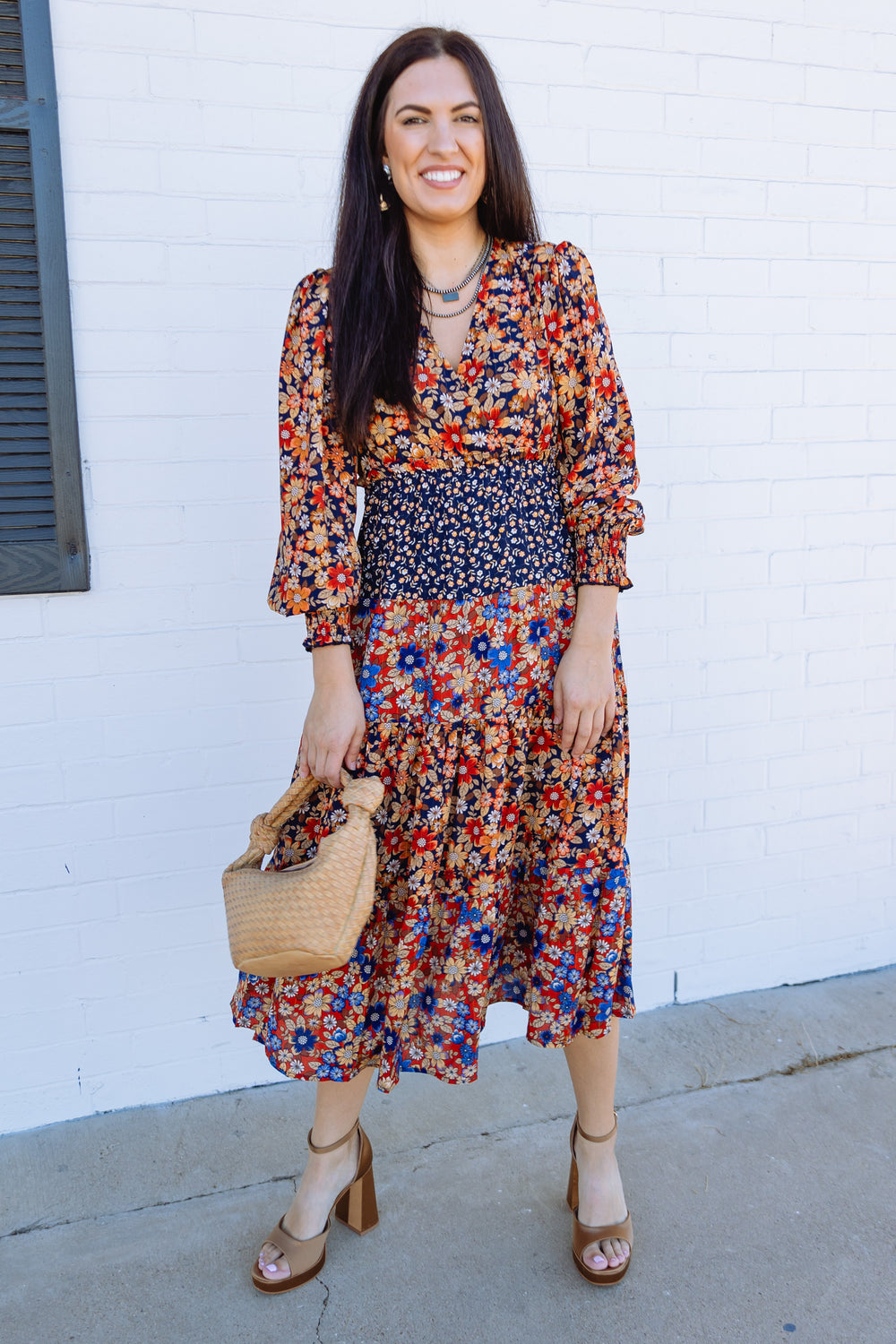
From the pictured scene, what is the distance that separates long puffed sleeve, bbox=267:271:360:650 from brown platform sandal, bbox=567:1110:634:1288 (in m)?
1.06

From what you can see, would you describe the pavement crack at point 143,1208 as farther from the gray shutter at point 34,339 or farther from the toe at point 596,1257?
the gray shutter at point 34,339

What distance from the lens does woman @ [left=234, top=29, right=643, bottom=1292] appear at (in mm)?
1687

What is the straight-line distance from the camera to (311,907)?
1553 mm

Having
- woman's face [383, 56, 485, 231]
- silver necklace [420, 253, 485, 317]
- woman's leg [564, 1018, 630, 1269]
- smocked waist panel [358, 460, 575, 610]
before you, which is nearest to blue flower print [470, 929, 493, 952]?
woman's leg [564, 1018, 630, 1269]

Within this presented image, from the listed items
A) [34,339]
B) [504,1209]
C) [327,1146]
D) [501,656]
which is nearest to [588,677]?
[501,656]

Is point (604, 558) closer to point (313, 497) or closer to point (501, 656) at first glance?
point (501, 656)

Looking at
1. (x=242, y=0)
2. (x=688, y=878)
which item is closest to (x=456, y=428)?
(x=242, y=0)

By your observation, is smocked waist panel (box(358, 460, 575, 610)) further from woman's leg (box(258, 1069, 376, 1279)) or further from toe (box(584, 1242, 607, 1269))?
toe (box(584, 1242, 607, 1269))

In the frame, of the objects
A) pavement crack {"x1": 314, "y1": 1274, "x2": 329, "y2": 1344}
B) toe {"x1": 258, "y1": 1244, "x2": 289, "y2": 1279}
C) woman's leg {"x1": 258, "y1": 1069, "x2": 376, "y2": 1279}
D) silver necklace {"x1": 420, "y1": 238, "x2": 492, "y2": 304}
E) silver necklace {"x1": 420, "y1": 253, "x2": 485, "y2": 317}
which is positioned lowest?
pavement crack {"x1": 314, "y1": 1274, "x2": 329, "y2": 1344}

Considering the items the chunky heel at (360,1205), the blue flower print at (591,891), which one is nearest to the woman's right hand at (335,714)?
the blue flower print at (591,891)

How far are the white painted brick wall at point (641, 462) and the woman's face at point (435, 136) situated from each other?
62cm

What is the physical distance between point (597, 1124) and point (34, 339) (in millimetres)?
1890

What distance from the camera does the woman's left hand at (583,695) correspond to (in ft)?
5.66

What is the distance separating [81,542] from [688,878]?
5.67 feet
